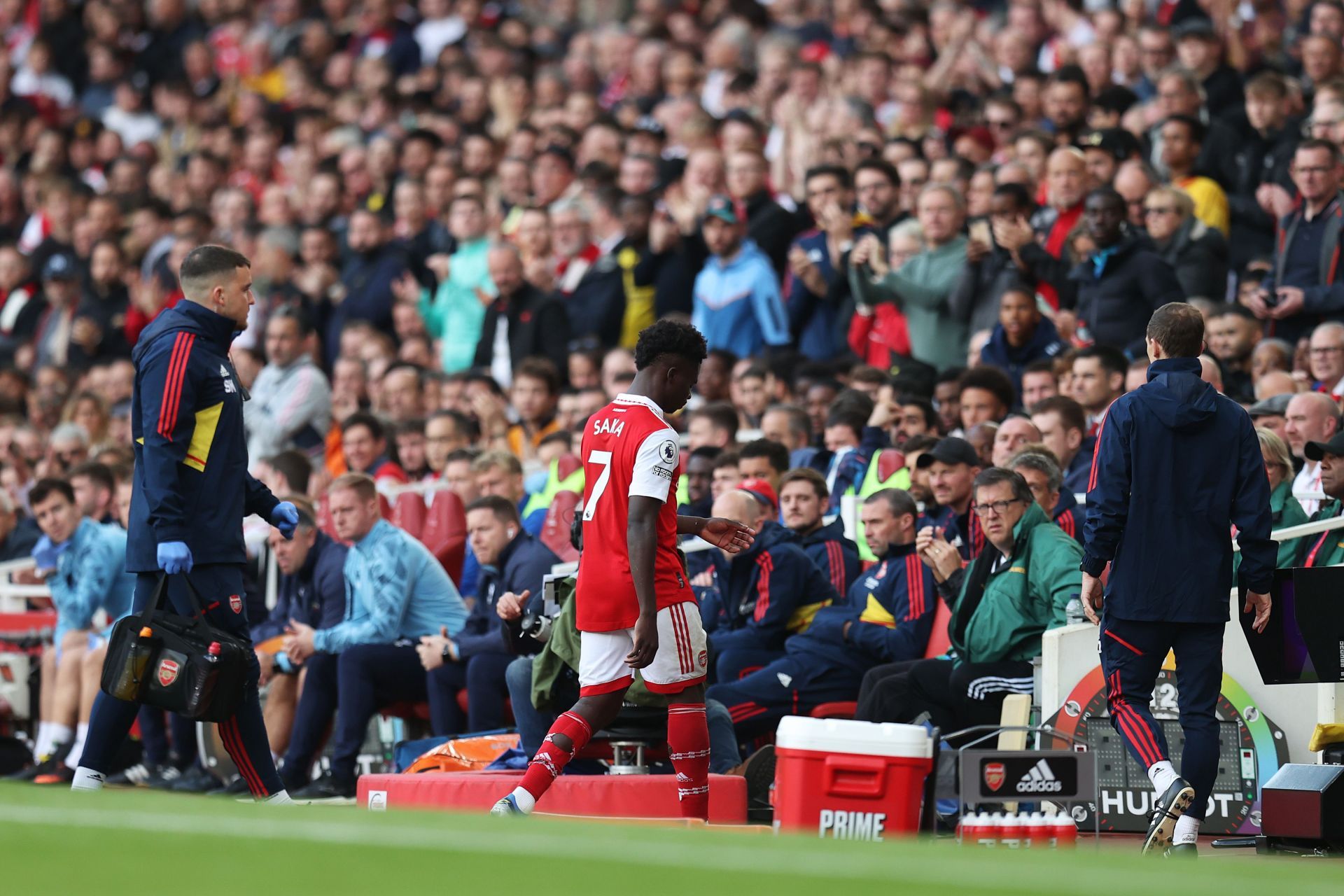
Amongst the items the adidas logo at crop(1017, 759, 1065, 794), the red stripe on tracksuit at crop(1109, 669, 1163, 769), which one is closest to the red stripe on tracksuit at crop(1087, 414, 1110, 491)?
the red stripe on tracksuit at crop(1109, 669, 1163, 769)

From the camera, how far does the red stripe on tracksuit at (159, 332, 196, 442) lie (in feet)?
24.8

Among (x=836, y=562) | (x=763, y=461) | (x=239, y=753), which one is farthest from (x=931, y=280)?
(x=239, y=753)

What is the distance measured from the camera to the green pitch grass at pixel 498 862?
14.1 feet

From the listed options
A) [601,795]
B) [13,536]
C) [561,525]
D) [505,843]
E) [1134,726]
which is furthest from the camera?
[13,536]

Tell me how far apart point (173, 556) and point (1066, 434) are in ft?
16.0

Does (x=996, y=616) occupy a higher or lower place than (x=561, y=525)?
lower

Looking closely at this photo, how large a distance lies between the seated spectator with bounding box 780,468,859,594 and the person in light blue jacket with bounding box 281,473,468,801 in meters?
2.00

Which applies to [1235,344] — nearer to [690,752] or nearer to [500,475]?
[500,475]

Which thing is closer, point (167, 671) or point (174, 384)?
point (167, 671)

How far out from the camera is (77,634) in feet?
40.1

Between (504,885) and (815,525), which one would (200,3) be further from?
(504,885)

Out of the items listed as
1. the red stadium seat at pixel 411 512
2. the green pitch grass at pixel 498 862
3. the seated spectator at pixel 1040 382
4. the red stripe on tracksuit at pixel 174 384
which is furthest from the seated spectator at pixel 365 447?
the green pitch grass at pixel 498 862

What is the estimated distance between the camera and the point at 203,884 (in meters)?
4.38

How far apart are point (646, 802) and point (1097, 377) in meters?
4.03
